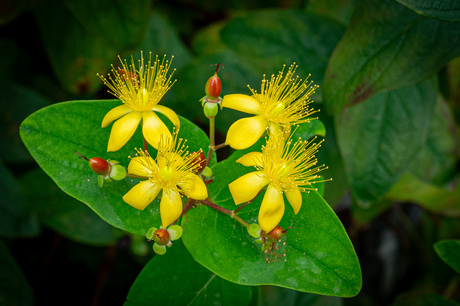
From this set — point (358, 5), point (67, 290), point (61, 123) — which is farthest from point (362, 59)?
point (67, 290)

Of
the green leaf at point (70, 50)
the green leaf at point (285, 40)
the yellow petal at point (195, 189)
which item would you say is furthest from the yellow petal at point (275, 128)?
the green leaf at point (70, 50)

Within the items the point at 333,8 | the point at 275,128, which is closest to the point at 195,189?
the point at 275,128

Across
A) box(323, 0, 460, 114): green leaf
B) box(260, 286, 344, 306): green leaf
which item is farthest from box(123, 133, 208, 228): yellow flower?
box(260, 286, 344, 306): green leaf

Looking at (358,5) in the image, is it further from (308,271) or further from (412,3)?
(308,271)

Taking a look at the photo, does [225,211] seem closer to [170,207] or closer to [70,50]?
[170,207]

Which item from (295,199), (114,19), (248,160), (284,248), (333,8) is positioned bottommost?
A: (284,248)

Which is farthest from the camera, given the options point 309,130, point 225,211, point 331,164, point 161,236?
point 331,164
